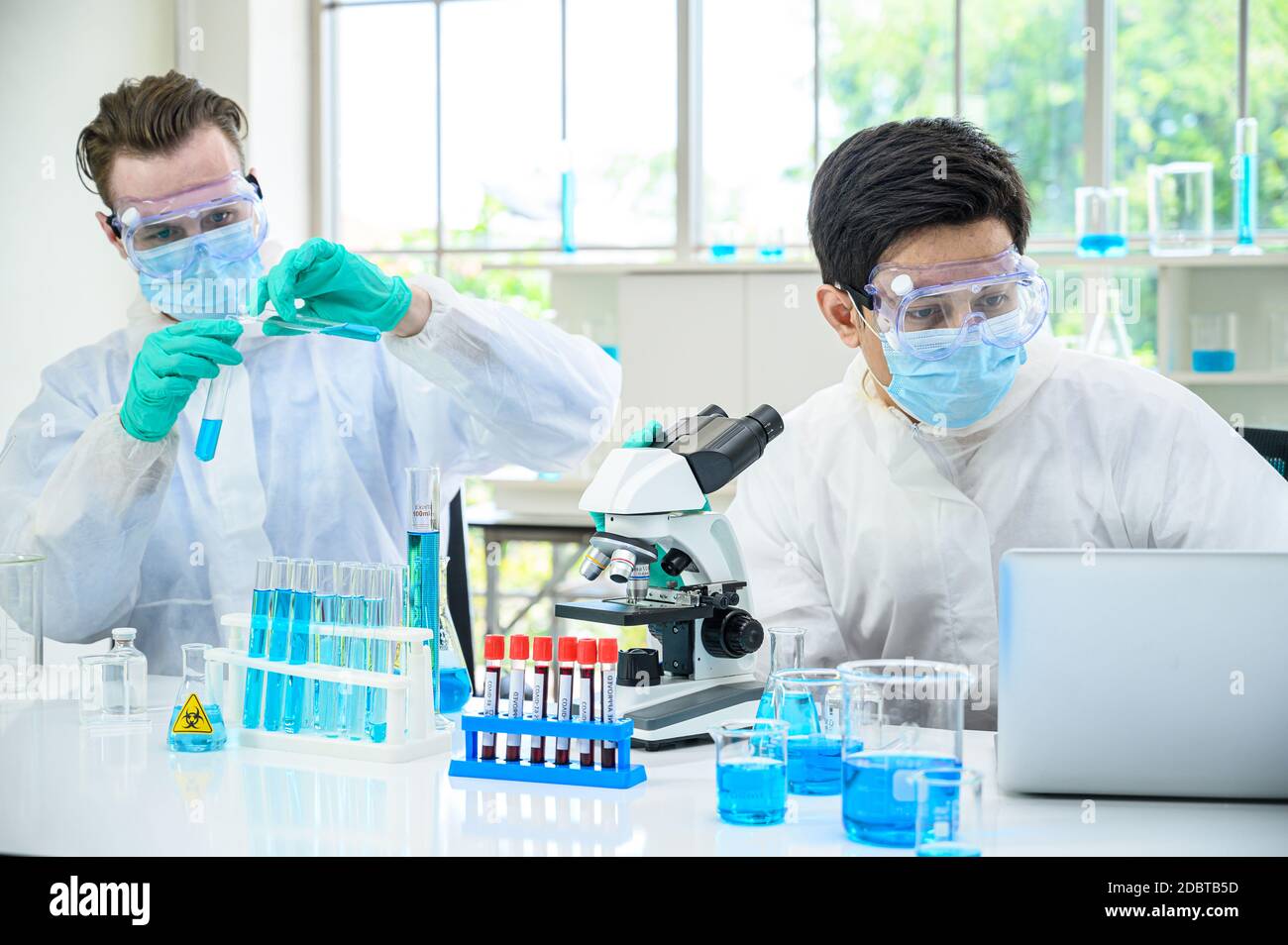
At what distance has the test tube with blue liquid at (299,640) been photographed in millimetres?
1529

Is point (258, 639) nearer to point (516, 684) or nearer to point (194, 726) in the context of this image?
point (194, 726)

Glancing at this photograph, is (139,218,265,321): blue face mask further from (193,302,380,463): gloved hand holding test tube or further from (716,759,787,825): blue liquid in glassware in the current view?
(716,759,787,825): blue liquid in glassware

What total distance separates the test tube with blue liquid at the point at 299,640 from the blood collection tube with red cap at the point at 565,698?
351mm

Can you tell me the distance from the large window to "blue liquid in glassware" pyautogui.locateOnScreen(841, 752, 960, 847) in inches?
155

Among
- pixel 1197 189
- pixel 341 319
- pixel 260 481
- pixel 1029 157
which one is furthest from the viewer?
pixel 1029 157

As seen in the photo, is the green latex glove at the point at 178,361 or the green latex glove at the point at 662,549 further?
the green latex glove at the point at 178,361

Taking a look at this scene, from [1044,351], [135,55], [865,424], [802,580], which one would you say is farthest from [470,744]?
[135,55]

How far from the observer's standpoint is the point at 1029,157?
4.88 meters

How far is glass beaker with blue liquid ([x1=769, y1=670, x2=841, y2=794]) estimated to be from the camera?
1325 mm

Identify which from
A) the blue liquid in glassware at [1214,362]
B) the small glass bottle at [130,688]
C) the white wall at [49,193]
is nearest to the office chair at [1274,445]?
the small glass bottle at [130,688]

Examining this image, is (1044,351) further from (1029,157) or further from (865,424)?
(1029,157)

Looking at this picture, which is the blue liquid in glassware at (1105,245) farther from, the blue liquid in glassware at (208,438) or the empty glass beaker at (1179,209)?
the blue liquid in glassware at (208,438)

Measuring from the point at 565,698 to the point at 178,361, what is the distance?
0.87 m

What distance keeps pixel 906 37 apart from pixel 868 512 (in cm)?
359
